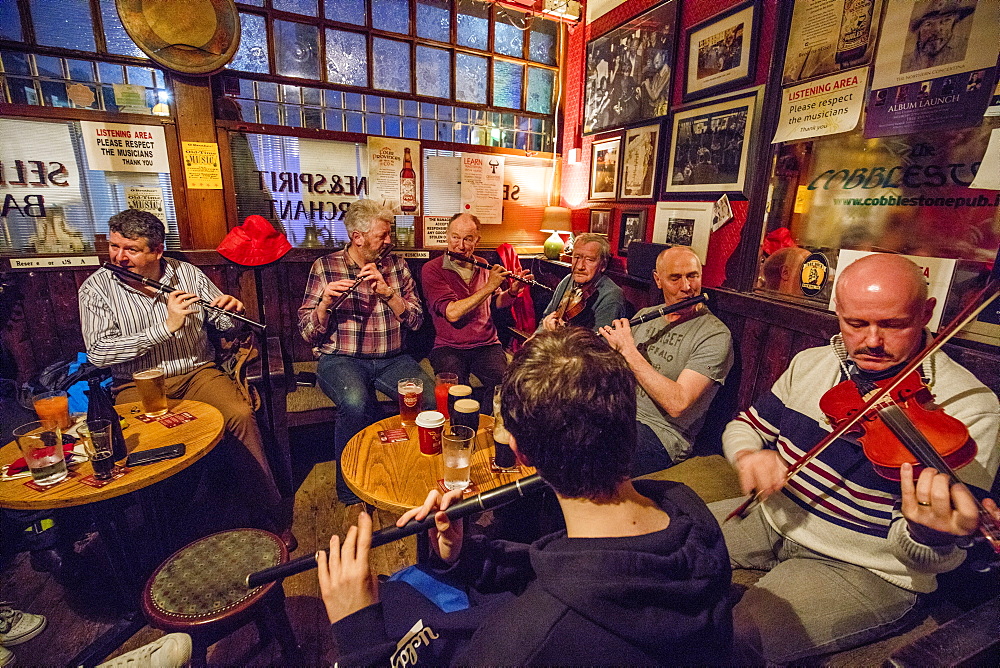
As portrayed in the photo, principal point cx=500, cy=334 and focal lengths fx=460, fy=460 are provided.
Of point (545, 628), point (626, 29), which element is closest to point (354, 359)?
point (545, 628)

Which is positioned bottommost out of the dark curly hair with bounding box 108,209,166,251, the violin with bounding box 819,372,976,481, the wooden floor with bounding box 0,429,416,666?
the wooden floor with bounding box 0,429,416,666

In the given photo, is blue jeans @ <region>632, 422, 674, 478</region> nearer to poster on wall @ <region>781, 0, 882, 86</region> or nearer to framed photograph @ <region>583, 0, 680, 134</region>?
poster on wall @ <region>781, 0, 882, 86</region>

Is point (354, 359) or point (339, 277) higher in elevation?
point (339, 277)

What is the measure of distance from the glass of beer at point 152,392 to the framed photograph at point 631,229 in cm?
334

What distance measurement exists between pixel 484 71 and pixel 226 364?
3428mm

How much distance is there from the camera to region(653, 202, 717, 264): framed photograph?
3172 millimetres

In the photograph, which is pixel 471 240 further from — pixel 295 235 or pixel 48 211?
pixel 48 211

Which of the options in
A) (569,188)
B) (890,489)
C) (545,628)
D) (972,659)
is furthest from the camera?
(569,188)

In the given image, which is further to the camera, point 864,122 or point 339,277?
point 339,277

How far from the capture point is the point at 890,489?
59.3 inches

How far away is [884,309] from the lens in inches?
58.5

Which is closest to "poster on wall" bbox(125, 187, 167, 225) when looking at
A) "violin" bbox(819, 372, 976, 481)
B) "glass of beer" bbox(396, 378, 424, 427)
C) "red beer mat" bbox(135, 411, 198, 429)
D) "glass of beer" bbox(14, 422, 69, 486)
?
"red beer mat" bbox(135, 411, 198, 429)

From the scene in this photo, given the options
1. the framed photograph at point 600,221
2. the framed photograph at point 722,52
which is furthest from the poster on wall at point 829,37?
the framed photograph at point 600,221

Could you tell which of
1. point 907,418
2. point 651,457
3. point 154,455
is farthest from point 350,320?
point 907,418
